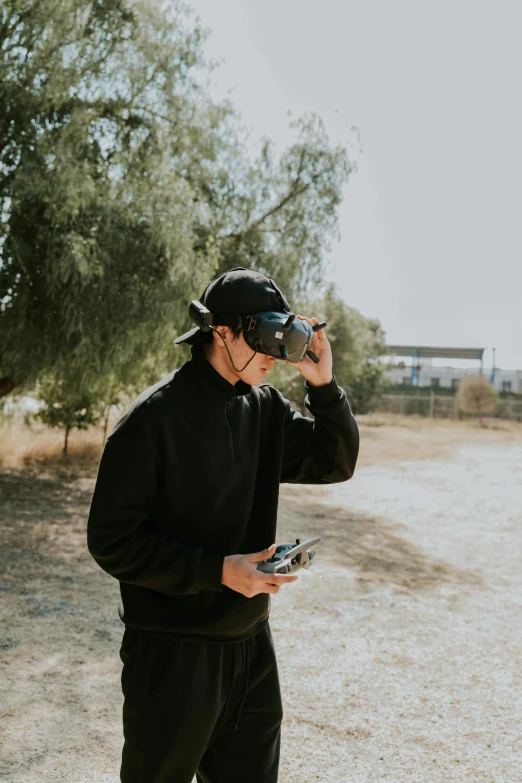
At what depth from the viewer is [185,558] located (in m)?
1.73

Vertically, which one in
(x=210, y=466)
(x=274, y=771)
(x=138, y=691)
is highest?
(x=210, y=466)

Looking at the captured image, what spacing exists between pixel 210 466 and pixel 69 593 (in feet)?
15.4

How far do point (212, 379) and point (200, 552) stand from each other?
0.48 meters

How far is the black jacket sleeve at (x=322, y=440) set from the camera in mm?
2146

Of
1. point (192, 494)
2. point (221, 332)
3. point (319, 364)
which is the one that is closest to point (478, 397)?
point (319, 364)

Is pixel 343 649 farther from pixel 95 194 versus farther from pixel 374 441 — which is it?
pixel 374 441

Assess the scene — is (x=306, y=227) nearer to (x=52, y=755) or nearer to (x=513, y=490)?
(x=513, y=490)

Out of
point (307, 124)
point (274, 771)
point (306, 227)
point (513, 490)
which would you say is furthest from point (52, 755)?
point (513, 490)

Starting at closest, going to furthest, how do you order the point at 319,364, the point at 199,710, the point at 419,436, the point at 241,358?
the point at 199,710 → the point at 241,358 → the point at 319,364 → the point at 419,436

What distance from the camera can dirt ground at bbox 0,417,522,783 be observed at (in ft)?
11.5

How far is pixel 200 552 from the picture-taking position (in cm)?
175

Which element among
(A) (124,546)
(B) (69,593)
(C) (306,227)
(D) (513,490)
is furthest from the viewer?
(D) (513,490)

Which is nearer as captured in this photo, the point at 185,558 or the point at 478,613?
the point at 185,558

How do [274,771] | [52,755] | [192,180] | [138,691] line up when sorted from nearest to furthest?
[138,691]
[274,771]
[52,755]
[192,180]
